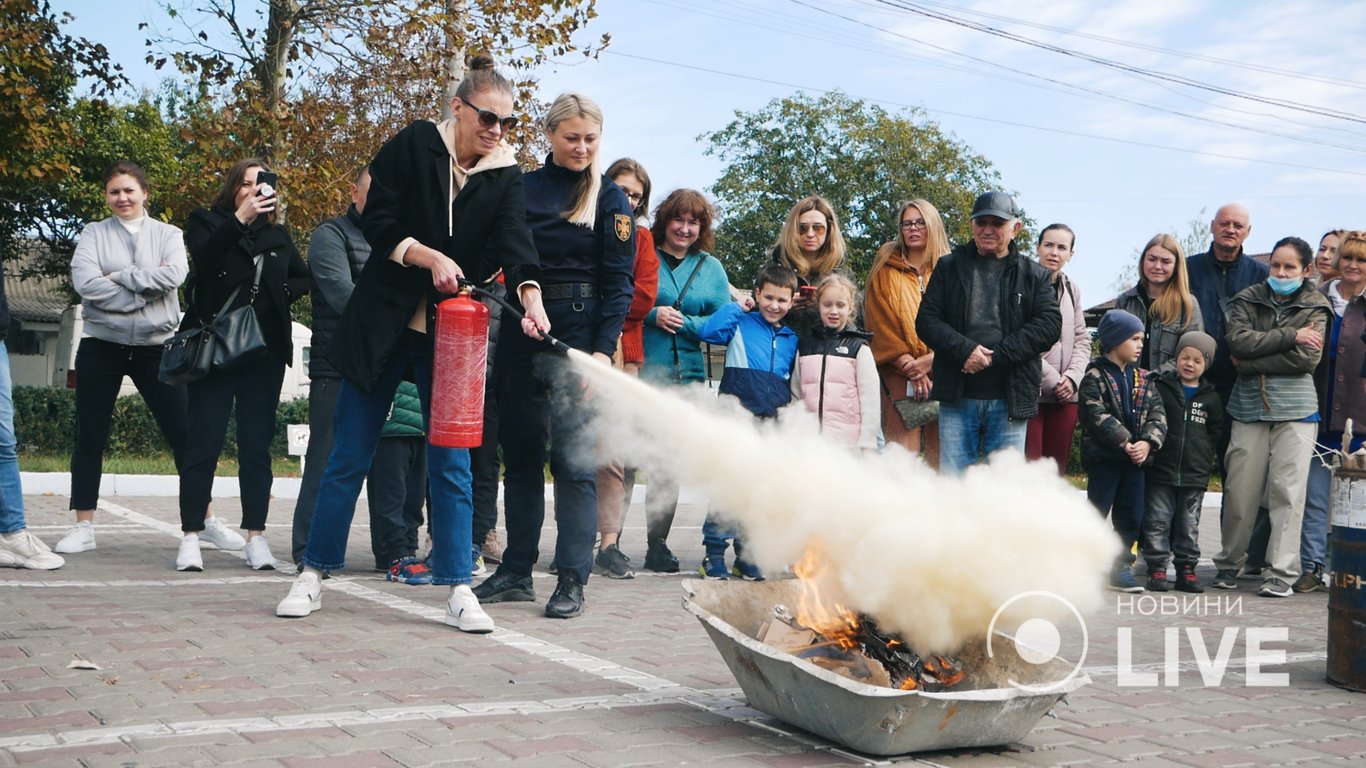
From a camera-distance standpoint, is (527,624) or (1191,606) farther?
(1191,606)

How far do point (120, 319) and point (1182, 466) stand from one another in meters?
7.54

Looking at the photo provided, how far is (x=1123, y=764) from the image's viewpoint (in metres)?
3.99

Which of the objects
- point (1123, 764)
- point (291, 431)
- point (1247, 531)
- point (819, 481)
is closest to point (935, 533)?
point (819, 481)

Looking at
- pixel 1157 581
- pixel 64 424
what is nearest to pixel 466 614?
pixel 1157 581

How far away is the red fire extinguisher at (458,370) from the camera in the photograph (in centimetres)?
561

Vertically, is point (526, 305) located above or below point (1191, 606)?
above

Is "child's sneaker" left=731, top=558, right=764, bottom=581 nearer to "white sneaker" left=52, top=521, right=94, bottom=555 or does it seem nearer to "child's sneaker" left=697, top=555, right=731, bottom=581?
"child's sneaker" left=697, top=555, right=731, bottom=581

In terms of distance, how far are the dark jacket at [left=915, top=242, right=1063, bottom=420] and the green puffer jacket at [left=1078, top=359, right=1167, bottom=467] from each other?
3.47 feet

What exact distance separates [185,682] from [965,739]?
2.83m

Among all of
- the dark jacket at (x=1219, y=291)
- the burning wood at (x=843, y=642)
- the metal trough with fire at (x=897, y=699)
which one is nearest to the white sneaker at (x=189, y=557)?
the metal trough with fire at (x=897, y=699)

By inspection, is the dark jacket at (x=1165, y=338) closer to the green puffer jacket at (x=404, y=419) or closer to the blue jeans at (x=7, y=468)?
the green puffer jacket at (x=404, y=419)

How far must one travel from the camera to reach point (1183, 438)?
9000mm

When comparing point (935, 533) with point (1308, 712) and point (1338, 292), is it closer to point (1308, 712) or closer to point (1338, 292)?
point (1308, 712)

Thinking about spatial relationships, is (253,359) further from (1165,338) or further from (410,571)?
(1165,338)
